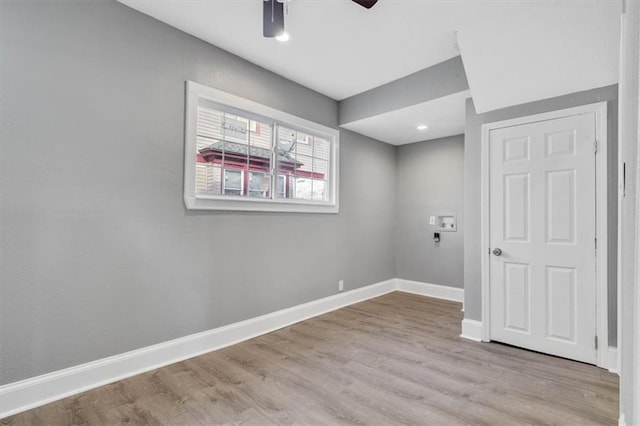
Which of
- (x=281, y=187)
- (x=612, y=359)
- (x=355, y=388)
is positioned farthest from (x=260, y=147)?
(x=612, y=359)

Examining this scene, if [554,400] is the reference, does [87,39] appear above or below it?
above

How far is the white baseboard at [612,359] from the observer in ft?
7.95

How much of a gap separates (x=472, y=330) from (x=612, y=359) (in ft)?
3.44

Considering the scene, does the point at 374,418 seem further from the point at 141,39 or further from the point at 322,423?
the point at 141,39

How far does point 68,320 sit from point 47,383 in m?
0.40

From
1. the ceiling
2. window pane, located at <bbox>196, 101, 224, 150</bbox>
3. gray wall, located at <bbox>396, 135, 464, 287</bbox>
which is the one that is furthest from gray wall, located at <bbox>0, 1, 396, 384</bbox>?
gray wall, located at <bbox>396, 135, 464, 287</bbox>

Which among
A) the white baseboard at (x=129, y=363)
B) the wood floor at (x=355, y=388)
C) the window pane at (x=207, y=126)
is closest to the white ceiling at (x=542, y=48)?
the window pane at (x=207, y=126)

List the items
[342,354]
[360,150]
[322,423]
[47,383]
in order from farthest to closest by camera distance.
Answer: [360,150]
[342,354]
[47,383]
[322,423]

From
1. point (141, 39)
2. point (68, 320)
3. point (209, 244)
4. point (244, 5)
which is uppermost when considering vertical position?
point (244, 5)

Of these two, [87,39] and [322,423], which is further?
[87,39]

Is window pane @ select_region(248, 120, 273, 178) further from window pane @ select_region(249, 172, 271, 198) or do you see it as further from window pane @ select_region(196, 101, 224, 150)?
window pane @ select_region(196, 101, 224, 150)

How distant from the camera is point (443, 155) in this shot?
482cm

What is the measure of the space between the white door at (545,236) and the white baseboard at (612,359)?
0.31ft

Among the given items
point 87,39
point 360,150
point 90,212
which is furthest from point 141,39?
point 360,150
